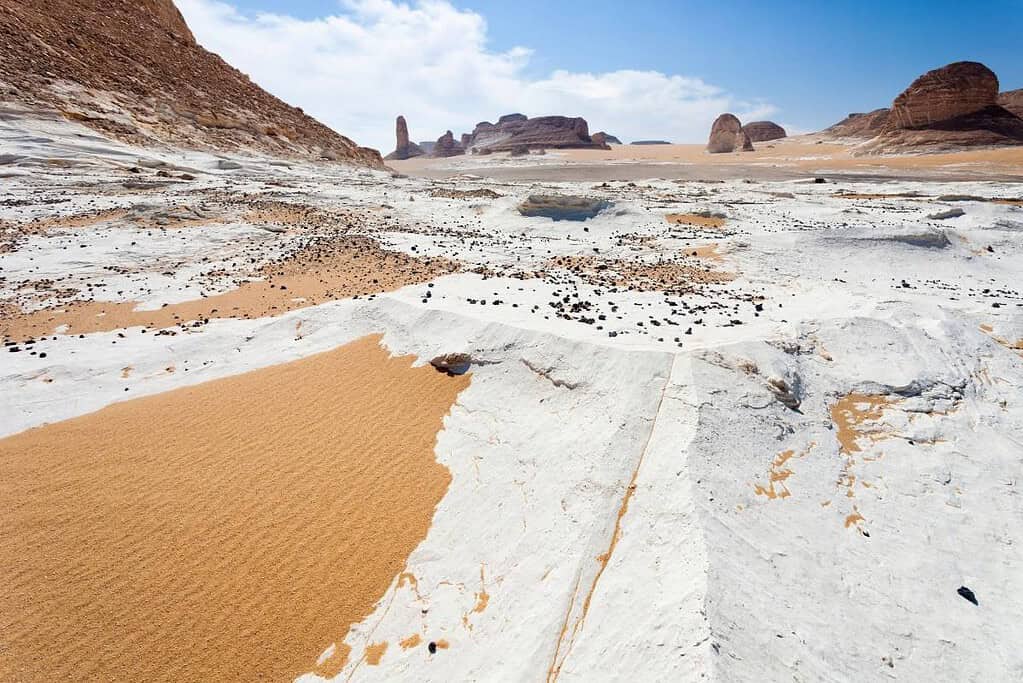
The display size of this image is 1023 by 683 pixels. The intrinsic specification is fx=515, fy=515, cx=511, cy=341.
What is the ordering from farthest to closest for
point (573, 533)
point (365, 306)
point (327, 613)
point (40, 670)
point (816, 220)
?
1. point (816, 220)
2. point (365, 306)
3. point (573, 533)
4. point (327, 613)
5. point (40, 670)

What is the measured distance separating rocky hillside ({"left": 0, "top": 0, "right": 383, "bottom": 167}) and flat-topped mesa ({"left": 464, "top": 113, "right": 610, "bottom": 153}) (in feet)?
226

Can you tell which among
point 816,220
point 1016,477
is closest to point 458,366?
point 1016,477

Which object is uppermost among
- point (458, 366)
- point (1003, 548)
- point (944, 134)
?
point (944, 134)

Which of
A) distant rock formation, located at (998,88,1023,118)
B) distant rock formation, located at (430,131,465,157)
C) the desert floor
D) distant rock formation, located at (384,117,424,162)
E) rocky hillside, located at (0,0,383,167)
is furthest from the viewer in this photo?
distant rock formation, located at (430,131,465,157)

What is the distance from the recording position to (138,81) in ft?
104

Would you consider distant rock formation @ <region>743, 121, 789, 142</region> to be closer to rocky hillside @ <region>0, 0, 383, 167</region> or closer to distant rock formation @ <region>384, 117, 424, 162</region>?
distant rock formation @ <region>384, 117, 424, 162</region>

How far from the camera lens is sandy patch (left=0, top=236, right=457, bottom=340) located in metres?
8.65

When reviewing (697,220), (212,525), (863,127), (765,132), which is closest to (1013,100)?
(863,127)

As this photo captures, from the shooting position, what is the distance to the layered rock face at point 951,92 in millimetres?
51781

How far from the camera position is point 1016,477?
15.4 feet

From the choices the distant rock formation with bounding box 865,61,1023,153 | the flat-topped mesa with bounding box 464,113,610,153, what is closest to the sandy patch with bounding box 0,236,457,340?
the distant rock formation with bounding box 865,61,1023,153

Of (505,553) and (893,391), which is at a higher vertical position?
(893,391)

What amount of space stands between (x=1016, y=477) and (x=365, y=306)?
8.07 m

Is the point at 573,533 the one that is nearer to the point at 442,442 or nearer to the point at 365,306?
the point at 442,442
